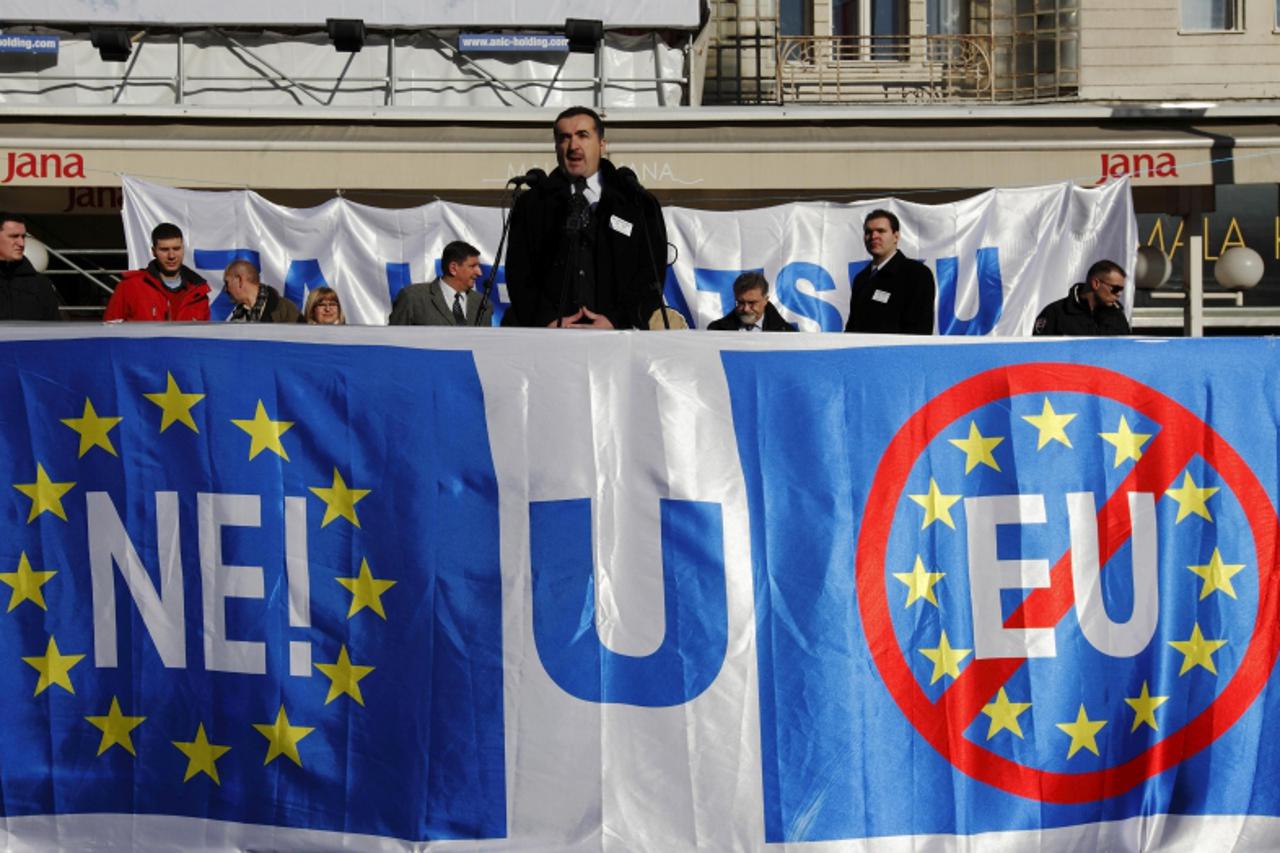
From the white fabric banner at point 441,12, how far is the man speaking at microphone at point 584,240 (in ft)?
36.2

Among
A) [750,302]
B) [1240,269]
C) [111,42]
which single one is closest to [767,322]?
[750,302]

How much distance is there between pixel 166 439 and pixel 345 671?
2.55 feet

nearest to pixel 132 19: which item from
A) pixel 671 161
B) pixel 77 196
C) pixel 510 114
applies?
pixel 77 196

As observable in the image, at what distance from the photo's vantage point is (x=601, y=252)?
667 centimetres

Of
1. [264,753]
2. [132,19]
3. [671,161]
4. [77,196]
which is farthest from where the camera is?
[132,19]

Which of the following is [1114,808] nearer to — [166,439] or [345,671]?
[345,671]

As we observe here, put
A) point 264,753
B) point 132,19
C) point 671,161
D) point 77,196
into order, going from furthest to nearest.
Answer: point 132,19 → point 77,196 → point 671,161 → point 264,753

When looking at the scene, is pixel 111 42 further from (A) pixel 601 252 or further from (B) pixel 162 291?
(A) pixel 601 252

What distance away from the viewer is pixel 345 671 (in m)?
5.20

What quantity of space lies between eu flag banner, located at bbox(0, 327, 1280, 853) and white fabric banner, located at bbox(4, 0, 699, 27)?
12.5 m

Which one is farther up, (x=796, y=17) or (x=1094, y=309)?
(x=796, y=17)

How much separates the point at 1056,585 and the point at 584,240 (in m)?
2.09

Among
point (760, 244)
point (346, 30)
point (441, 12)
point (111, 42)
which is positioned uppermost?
point (441, 12)

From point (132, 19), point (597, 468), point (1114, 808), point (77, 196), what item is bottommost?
point (1114, 808)
